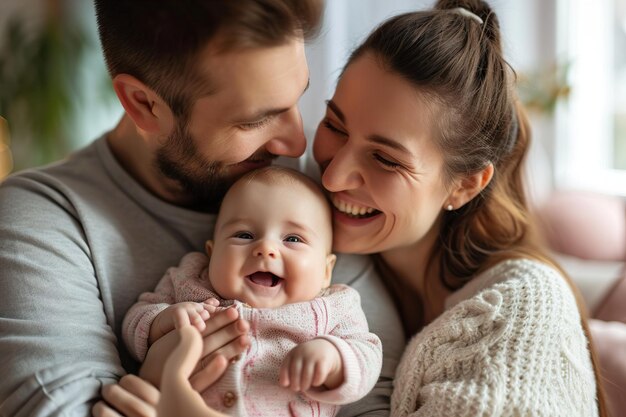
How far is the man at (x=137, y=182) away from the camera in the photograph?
1.38 metres

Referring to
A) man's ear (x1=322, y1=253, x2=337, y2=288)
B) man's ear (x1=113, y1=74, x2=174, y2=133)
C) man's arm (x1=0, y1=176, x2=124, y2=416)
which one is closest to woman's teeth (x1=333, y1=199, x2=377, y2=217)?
man's ear (x1=322, y1=253, x2=337, y2=288)

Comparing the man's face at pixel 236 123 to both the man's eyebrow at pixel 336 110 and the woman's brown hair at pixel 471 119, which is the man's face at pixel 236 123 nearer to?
the man's eyebrow at pixel 336 110

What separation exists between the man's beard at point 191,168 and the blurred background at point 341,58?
1481 millimetres

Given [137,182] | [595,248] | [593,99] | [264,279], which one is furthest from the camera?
[593,99]

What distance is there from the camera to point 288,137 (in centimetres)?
163

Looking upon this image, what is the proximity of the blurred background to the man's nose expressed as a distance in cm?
150

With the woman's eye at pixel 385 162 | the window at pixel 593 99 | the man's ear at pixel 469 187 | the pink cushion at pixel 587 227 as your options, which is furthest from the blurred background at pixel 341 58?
the woman's eye at pixel 385 162

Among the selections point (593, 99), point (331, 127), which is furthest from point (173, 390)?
point (593, 99)

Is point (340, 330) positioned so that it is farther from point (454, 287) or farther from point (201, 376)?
point (454, 287)

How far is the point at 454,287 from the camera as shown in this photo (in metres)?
1.88

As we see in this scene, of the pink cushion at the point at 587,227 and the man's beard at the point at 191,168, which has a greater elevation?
the man's beard at the point at 191,168

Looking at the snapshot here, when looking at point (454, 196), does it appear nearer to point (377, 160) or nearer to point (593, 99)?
point (377, 160)

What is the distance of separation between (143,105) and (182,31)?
27 cm

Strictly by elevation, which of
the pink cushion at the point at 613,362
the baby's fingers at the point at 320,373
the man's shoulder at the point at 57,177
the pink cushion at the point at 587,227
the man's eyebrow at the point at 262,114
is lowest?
the pink cushion at the point at 587,227
